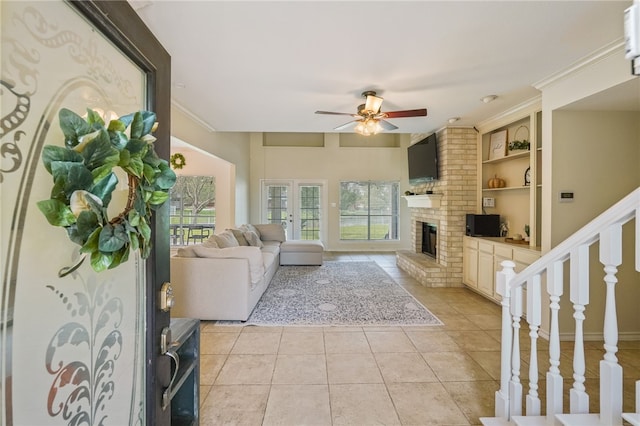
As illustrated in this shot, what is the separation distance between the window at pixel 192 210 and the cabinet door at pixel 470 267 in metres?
5.72

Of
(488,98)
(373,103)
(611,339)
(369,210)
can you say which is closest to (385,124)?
(373,103)

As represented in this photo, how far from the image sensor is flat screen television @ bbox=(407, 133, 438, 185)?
5023mm

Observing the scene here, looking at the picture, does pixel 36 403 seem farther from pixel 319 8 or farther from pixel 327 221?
pixel 327 221

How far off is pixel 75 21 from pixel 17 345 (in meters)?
0.78

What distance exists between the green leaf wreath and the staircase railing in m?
1.77

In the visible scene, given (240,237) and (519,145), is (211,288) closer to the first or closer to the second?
(240,237)

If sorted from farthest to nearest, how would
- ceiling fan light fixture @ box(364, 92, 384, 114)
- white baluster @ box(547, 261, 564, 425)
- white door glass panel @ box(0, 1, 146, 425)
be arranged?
ceiling fan light fixture @ box(364, 92, 384, 114), white baluster @ box(547, 261, 564, 425), white door glass panel @ box(0, 1, 146, 425)

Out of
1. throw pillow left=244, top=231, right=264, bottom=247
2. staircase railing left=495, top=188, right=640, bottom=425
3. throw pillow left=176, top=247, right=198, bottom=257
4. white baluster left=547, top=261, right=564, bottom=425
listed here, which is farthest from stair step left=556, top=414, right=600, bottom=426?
throw pillow left=244, top=231, right=264, bottom=247

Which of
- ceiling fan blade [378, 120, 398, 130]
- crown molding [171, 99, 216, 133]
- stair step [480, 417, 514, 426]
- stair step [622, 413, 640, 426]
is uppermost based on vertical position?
crown molding [171, 99, 216, 133]

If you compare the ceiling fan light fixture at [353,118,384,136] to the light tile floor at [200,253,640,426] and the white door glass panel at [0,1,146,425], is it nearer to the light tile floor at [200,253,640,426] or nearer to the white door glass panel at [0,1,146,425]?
the light tile floor at [200,253,640,426]

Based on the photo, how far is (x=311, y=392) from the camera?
212cm

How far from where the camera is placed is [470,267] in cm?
452

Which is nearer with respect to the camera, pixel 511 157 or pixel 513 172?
pixel 511 157

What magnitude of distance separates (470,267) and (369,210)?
4020mm
